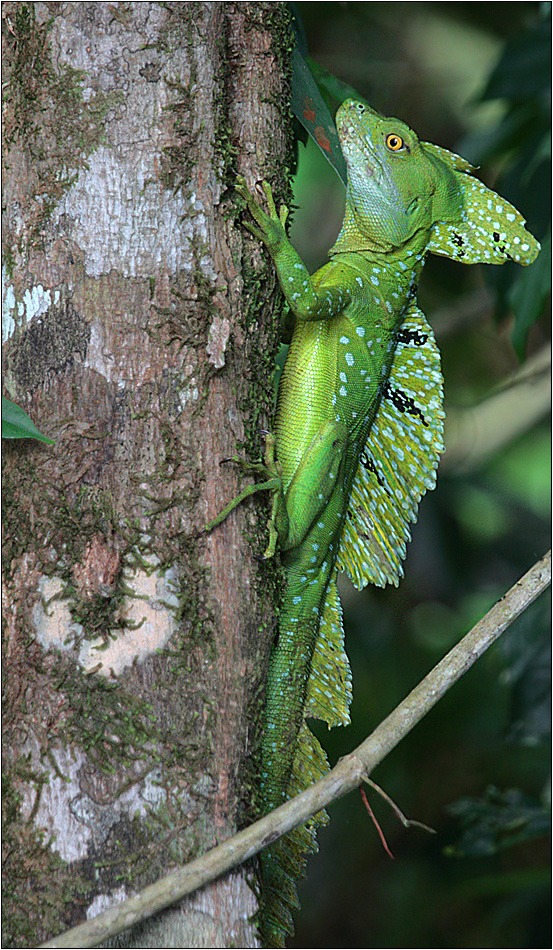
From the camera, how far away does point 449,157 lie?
92.0 inches

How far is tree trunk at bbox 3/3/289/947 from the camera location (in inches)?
54.1

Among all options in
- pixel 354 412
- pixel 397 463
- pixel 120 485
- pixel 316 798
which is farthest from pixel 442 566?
pixel 120 485

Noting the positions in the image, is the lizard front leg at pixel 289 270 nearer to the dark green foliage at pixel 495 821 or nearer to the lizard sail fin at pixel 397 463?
the lizard sail fin at pixel 397 463

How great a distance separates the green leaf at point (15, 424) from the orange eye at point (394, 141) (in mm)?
1417

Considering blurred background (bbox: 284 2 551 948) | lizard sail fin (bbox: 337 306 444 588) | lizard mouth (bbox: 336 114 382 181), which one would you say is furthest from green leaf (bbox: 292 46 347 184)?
blurred background (bbox: 284 2 551 948)

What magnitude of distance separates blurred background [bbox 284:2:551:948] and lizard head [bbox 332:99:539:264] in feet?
6.14

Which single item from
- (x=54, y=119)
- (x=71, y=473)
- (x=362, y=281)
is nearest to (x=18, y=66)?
(x=54, y=119)

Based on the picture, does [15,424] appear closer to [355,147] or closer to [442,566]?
[355,147]

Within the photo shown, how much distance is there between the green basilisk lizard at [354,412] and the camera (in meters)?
1.95

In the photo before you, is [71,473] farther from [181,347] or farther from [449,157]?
[449,157]

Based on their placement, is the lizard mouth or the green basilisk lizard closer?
the green basilisk lizard

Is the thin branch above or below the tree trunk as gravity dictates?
below

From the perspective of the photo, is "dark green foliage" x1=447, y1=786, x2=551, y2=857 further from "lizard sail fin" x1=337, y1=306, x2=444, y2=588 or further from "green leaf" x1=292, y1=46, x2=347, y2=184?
"green leaf" x1=292, y1=46, x2=347, y2=184

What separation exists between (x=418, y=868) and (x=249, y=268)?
13.1ft
